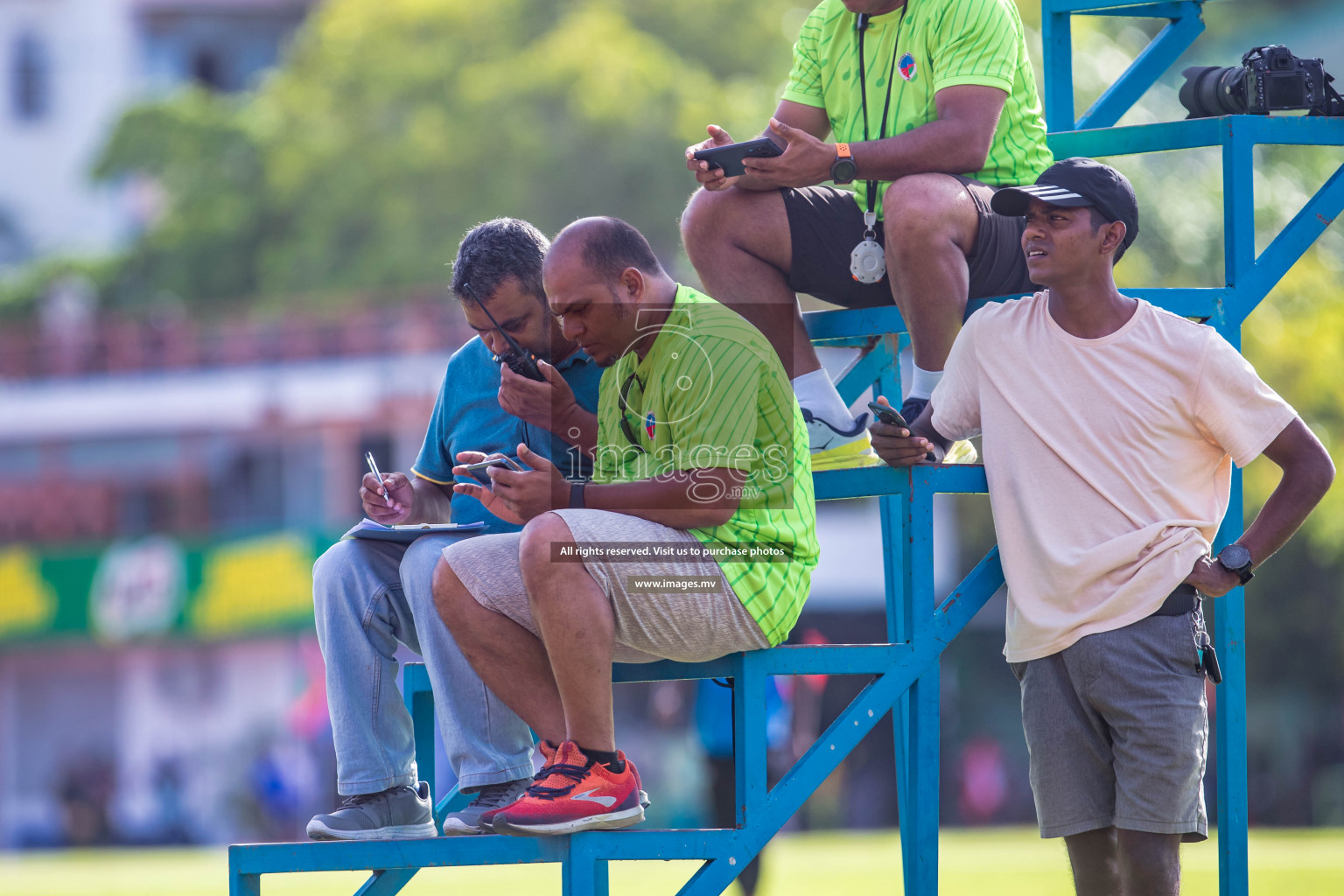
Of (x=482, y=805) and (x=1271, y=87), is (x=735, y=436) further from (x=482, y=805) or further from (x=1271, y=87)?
(x=1271, y=87)

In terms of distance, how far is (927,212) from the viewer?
471 cm

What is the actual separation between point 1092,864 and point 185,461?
101ft

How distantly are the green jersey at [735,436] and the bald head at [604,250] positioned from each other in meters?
0.13

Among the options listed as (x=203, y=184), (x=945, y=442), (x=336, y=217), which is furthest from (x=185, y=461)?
(x=945, y=442)

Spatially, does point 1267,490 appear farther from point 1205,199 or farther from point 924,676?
point 924,676

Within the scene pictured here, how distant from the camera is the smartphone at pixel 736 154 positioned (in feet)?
15.5

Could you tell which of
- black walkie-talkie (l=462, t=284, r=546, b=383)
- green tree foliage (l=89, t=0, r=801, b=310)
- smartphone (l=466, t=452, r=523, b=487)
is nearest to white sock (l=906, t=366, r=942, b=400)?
black walkie-talkie (l=462, t=284, r=546, b=383)

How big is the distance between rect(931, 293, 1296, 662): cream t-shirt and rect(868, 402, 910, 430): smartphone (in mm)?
249

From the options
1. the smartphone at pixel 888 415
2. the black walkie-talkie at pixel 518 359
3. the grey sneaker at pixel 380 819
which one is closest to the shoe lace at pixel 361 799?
the grey sneaker at pixel 380 819

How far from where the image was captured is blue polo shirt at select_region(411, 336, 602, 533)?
462 cm

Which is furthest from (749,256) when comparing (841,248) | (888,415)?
(888,415)

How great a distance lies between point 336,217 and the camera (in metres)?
35.9

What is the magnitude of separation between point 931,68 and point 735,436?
152 cm

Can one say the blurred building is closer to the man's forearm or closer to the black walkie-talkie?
the black walkie-talkie
